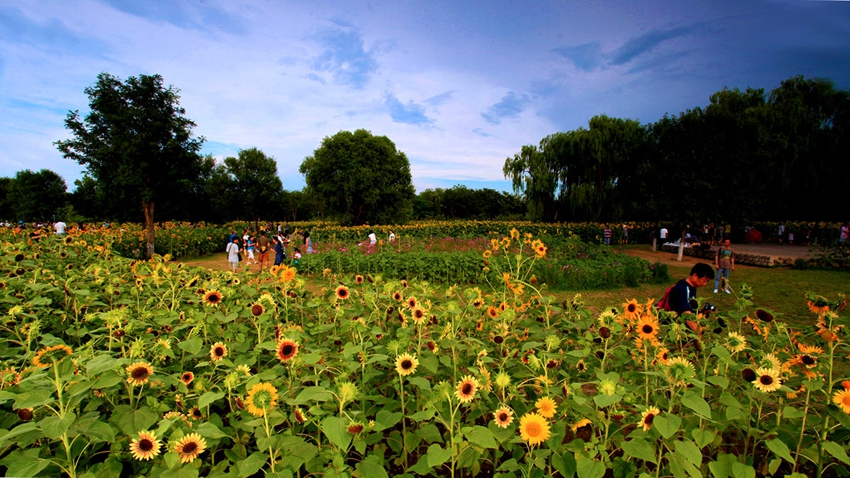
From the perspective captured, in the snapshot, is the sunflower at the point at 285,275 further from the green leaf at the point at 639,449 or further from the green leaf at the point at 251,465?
the green leaf at the point at 639,449

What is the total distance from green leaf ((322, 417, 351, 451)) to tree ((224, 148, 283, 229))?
4065 cm

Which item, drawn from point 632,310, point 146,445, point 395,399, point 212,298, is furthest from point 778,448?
point 212,298

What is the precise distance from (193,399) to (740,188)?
18.4 m

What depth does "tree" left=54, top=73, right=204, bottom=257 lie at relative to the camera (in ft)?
50.4

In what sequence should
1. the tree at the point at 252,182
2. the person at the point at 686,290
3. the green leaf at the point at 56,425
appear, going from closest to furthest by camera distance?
the green leaf at the point at 56,425
the person at the point at 686,290
the tree at the point at 252,182

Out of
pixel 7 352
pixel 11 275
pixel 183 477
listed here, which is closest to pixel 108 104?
pixel 11 275

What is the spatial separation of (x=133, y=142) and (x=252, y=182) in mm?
24562

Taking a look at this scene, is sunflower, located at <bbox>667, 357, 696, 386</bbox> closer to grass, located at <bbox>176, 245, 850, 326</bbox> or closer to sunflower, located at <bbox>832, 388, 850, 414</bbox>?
sunflower, located at <bbox>832, 388, 850, 414</bbox>

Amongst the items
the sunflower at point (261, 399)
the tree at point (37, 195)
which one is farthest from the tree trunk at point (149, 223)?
the tree at point (37, 195)

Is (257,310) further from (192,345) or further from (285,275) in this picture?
(285,275)

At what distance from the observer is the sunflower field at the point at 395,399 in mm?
1312

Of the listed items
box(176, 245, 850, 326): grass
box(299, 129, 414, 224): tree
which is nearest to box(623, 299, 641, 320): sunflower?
box(176, 245, 850, 326): grass

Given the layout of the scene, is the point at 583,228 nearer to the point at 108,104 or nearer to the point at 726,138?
the point at 726,138

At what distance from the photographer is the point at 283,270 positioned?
8.25ft
